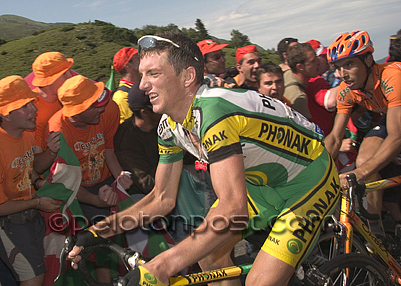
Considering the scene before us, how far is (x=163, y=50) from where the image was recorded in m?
2.38

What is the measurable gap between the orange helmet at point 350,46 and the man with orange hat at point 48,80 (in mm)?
2845

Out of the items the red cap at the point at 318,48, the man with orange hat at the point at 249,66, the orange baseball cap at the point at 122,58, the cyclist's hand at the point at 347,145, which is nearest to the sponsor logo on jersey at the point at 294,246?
the cyclist's hand at the point at 347,145

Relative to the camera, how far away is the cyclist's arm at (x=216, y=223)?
1987 millimetres

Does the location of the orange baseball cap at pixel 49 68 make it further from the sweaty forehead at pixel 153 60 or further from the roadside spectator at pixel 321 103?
the roadside spectator at pixel 321 103

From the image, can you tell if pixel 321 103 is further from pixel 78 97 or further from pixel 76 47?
pixel 76 47

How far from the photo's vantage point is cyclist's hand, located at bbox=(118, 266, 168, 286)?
1893mm

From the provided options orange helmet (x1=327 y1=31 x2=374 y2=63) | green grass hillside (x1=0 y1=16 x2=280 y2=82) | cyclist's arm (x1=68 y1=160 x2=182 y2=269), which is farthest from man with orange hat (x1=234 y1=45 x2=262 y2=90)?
green grass hillside (x1=0 y1=16 x2=280 y2=82)

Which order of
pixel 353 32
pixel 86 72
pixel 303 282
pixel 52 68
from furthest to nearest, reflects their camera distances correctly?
pixel 86 72
pixel 52 68
pixel 353 32
pixel 303 282

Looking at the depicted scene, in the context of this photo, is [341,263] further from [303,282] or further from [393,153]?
[393,153]

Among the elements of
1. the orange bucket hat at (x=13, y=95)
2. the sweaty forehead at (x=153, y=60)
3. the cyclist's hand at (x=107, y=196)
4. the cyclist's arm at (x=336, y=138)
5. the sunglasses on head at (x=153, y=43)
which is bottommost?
the cyclist's hand at (x=107, y=196)

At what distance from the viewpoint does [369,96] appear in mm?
4203

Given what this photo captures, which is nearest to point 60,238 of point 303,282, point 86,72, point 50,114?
point 50,114

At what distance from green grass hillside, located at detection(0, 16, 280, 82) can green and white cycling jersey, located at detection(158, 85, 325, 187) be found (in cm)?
5028

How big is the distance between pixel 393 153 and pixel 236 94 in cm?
201
